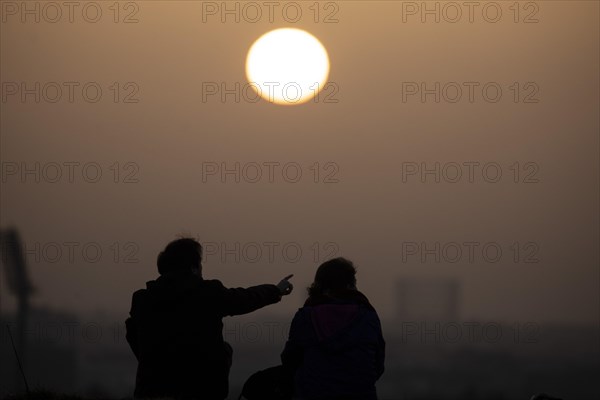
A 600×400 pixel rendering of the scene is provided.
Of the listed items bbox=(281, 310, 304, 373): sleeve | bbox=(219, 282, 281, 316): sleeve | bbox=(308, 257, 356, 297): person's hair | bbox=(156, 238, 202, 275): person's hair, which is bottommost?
bbox=(281, 310, 304, 373): sleeve

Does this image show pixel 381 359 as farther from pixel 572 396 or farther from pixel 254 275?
pixel 572 396

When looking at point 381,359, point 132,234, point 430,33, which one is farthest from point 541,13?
point 381,359

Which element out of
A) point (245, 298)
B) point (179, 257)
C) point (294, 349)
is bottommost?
point (294, 349)

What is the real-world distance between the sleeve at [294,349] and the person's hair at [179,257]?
0.51m

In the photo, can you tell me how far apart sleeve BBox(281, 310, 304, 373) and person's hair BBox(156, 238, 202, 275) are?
1.67ft

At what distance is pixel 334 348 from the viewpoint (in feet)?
11.8

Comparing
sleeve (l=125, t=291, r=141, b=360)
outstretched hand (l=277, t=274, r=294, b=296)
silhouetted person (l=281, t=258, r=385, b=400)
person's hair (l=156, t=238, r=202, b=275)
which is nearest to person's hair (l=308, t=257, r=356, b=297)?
silhouetted person (l=281, t=258, r=385, b=400)

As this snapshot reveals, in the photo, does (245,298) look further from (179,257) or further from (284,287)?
(179,257)

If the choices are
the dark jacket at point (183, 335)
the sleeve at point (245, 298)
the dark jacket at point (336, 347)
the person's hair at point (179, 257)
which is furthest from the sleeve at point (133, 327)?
the dark jacket at point (336, 347)

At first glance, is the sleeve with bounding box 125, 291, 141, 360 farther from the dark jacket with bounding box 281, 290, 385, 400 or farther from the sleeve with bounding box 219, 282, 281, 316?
the dark jacket with bounding box 281, 290, 385, 400

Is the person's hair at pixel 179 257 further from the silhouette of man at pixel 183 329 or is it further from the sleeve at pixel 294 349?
the sleeve at pixel 294 349

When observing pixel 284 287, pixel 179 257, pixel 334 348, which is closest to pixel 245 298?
pixel 284 287

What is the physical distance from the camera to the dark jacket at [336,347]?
361cm

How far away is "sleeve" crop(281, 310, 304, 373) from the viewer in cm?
367
